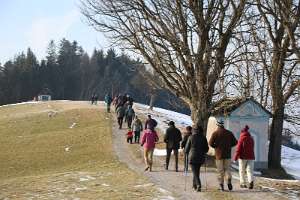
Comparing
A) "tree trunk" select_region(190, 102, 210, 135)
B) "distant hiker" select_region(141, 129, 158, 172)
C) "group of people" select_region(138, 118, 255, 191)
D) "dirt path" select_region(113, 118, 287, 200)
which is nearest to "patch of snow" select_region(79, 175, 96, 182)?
"dirt path" select_region(113, 118, 287, 200)

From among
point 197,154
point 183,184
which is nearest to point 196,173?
point 197,154

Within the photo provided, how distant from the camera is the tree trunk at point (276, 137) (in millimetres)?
28594

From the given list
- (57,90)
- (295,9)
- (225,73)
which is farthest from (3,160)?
(57,90)

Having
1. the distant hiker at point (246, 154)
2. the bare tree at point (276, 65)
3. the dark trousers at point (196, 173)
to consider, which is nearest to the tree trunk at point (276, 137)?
the bare tree at point (276, 65)

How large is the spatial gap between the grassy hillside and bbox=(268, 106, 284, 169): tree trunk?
922cm

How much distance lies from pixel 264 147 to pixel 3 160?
52.4 feet

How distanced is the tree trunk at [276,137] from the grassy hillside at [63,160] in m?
9.22

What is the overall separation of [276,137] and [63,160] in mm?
12045

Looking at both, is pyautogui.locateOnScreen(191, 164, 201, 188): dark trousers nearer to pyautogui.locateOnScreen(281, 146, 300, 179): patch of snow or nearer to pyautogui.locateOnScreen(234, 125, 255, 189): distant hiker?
pyautogui.locateOnScreen(234, 125, 255, 189): distant hiker

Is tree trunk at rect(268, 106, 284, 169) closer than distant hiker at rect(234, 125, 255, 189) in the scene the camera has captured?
No

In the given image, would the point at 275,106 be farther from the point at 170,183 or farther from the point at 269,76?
the point at 170,183

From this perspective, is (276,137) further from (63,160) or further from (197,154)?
(197,154)

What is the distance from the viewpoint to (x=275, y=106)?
28203 mm

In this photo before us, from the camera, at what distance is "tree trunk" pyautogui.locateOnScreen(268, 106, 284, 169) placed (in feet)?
93.8
